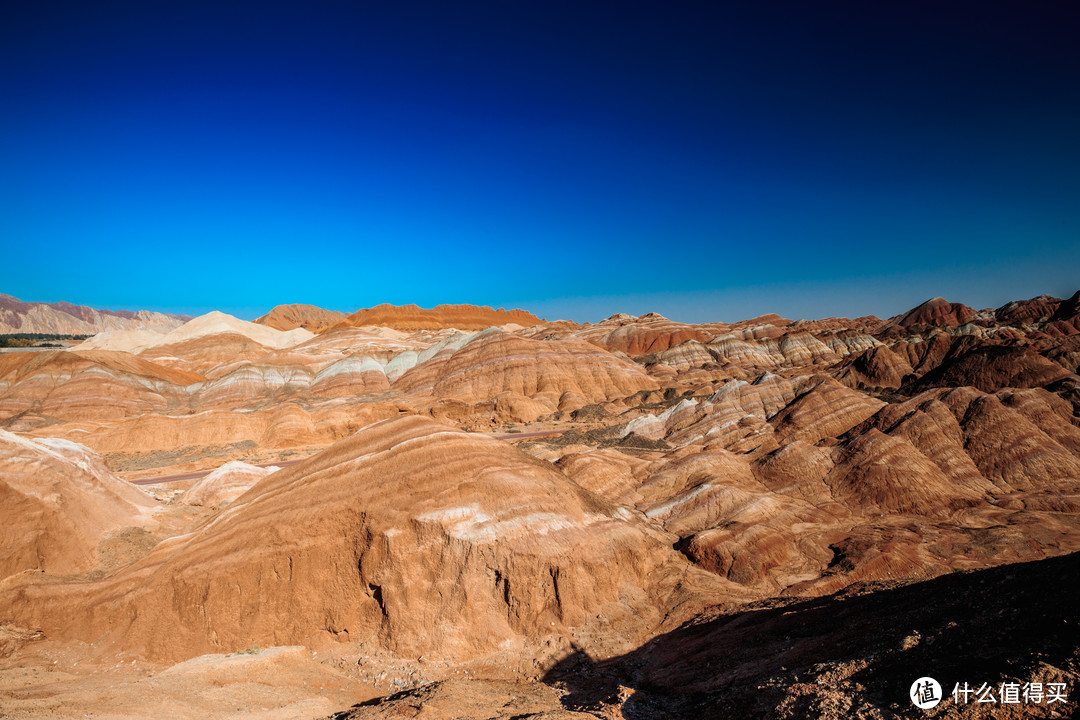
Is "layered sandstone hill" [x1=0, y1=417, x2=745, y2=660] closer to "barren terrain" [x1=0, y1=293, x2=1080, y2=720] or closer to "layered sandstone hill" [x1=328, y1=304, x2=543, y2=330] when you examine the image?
"barren terrain" [x1=0, y1=293, x2=1080, y2=720]

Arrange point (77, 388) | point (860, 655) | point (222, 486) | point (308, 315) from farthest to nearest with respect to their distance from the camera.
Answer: point (308, 315) → point (77, 388) → point (222, 486) → point (860, 655)

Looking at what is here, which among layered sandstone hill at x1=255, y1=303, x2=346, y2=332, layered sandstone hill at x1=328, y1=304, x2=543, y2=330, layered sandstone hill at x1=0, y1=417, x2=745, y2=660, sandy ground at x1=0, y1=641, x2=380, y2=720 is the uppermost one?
layered sandstone hill at x1=255, y1=303, x2=346, y2=332

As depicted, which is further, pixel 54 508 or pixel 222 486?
pixel 222 486

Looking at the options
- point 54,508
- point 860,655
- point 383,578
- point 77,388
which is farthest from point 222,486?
point 77,388

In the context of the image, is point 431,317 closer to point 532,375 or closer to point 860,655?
point 532,375

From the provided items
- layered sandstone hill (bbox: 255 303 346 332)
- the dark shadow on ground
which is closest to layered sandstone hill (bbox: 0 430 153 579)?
the dark shadow on ground

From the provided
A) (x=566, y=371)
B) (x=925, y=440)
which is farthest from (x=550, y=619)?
(x=566, y=371)

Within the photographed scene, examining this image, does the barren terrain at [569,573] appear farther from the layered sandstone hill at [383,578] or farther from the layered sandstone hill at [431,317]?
the layered sandstone hill at [431,317]

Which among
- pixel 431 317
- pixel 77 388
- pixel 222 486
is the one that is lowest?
pixel 222 486
